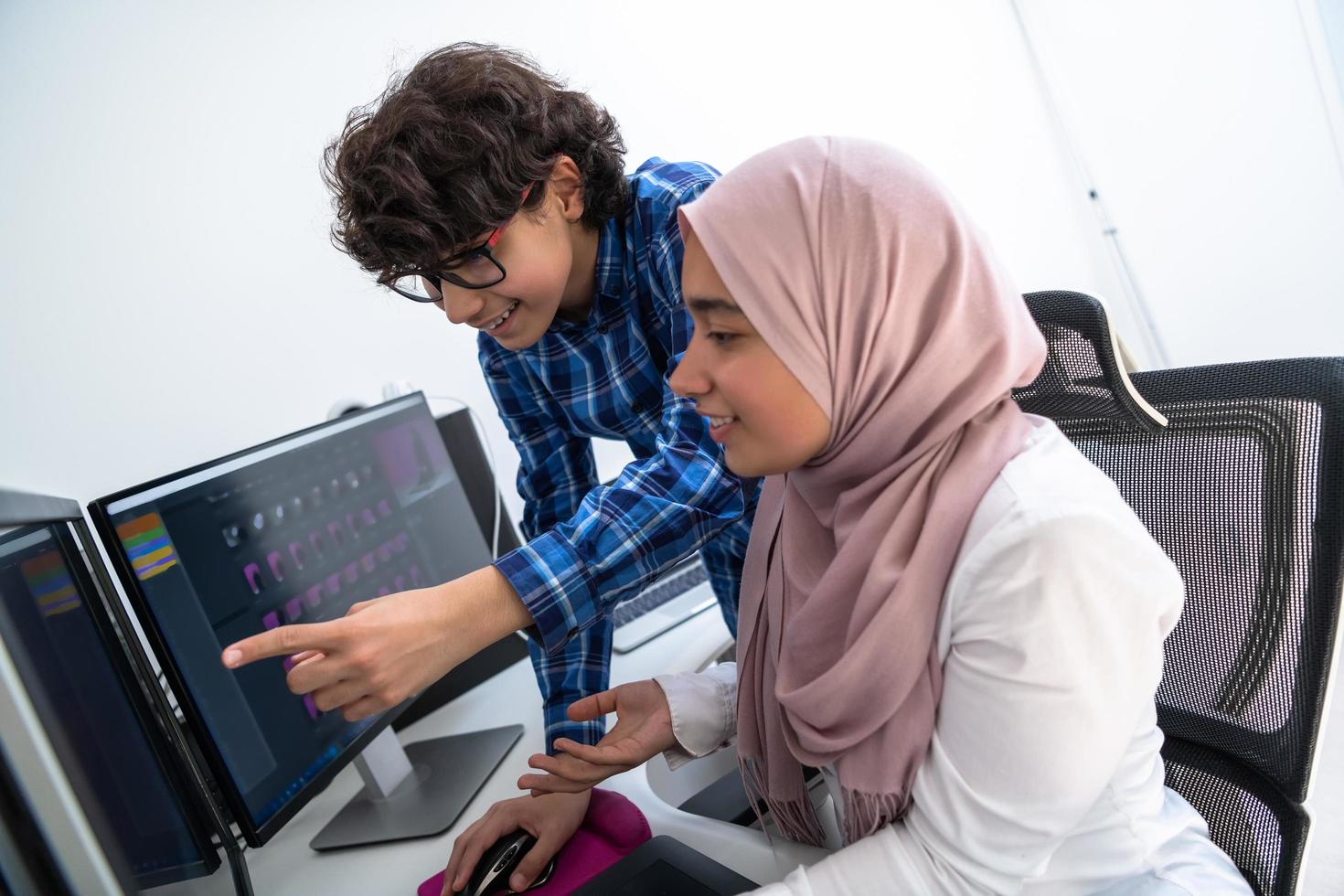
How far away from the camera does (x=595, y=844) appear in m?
0.99

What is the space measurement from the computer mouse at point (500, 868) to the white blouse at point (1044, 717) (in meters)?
0.34

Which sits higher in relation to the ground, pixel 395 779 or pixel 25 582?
pixel 25 582

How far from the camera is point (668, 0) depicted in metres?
2.33

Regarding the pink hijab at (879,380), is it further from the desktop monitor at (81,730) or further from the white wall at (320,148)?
the white wall at (320,148)

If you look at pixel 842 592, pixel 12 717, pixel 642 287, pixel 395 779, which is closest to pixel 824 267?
pixel 842 592

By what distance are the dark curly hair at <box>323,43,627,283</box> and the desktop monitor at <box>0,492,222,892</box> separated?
431 mm

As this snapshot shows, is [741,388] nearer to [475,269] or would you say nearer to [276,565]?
[475,269]

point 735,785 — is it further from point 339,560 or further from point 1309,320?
point 1309,320

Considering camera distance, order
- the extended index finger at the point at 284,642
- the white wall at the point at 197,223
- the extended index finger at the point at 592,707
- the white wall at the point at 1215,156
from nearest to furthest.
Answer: the extended index finger at the point at 284,642
the extended index finger at the point at 592,707
the white wall at the point at 197,223
the white wall at the point at 1215,156

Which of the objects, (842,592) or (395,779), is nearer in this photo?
(842,592)

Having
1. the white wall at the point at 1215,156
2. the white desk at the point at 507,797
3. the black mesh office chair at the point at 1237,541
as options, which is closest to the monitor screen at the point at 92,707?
the white desk at the point at 507,797

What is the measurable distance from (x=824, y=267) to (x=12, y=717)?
65 cm

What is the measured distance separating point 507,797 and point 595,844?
0.86 feet

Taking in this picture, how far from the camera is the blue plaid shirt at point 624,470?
0.94 m
